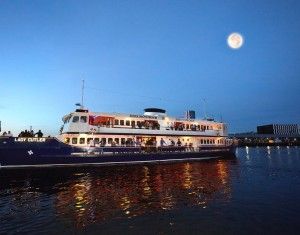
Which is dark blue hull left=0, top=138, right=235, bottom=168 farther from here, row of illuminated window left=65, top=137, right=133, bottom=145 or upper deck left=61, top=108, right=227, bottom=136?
upper deck left=61, top=108, right=227, bottom=136

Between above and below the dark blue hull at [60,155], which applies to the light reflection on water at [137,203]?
below

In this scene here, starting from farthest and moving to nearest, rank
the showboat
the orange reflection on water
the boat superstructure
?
1. the boat superstructure
2. the showboat
3. the orange reflection on water

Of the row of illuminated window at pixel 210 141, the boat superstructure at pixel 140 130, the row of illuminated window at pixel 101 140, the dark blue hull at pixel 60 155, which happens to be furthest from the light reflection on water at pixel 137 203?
the row of illuminated window at pixel 210 141

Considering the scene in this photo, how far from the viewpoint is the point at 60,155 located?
28.8 meters

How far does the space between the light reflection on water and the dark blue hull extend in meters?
3.82

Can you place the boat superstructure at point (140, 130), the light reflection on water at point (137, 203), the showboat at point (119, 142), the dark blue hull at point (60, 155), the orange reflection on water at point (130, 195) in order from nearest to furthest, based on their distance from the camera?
the light reflection on water at point (137, 203), the orange reflection on water at point (130, 195), the dark blue hull at point (60, 155), the showboat at point (119, 142), the boat superstructure at point (140, 130)

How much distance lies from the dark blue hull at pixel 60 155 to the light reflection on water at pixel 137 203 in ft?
12.5

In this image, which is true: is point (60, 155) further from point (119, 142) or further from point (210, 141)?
point (210, 141)

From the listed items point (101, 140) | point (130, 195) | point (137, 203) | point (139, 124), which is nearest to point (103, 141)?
point (101, 140)

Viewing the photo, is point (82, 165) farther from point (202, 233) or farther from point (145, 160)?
point (202, 233)

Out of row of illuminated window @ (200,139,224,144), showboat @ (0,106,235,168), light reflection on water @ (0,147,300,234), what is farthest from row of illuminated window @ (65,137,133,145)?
row of illuminated window @ (200,139,224,144)

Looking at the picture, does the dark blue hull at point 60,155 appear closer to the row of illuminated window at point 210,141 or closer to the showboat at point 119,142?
the showboat at point 119,142

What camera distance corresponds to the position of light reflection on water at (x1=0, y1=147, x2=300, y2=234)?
440 inches

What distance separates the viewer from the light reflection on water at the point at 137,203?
11177 mm
